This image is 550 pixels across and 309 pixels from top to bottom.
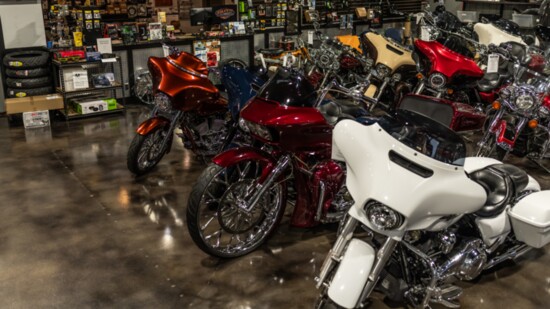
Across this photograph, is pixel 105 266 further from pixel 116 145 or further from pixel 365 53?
pixel 365 53

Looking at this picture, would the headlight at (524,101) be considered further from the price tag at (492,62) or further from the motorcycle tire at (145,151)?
the motorcycle tire at (145,151)

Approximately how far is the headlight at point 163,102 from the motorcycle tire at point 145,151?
0.26 m

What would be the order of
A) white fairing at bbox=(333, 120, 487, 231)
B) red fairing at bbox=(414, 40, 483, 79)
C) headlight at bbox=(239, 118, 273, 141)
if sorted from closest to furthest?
white fairing at bbox=(333, 120, 487, 231) → headlight at bbox=(239, 118, 273, 141) → red fairing at bbox=(414, 40, 483, 79)

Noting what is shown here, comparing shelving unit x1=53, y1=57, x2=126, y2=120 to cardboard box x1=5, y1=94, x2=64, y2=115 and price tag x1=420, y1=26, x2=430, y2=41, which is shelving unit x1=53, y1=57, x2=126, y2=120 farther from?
price tag x1=420, y1=26, x2=430, y2=41

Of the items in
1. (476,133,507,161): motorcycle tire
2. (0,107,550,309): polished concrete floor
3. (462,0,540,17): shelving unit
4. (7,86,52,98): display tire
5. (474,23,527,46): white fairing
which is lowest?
(0,107,550,309): polished concrete floor

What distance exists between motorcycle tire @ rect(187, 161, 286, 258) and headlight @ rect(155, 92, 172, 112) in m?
1.08

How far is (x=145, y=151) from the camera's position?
480 centimetres

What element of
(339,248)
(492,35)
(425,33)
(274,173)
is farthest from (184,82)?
(492,35)

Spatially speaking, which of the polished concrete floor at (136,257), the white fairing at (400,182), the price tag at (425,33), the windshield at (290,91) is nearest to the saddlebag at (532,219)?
the polished concrete floor at (136,257)

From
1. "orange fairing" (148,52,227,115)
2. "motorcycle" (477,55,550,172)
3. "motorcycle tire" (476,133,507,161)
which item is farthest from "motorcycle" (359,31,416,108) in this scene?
"orange fairing" (148,52,227,115)

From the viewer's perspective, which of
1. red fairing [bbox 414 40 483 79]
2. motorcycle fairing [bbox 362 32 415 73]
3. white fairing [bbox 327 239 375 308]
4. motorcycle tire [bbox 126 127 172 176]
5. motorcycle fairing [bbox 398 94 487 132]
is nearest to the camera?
white fairing [bbox 327 239 375 308]

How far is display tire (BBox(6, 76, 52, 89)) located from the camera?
21.4ft

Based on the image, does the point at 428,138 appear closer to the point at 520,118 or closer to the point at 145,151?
the point at 520,118

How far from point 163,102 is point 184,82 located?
237 mm
